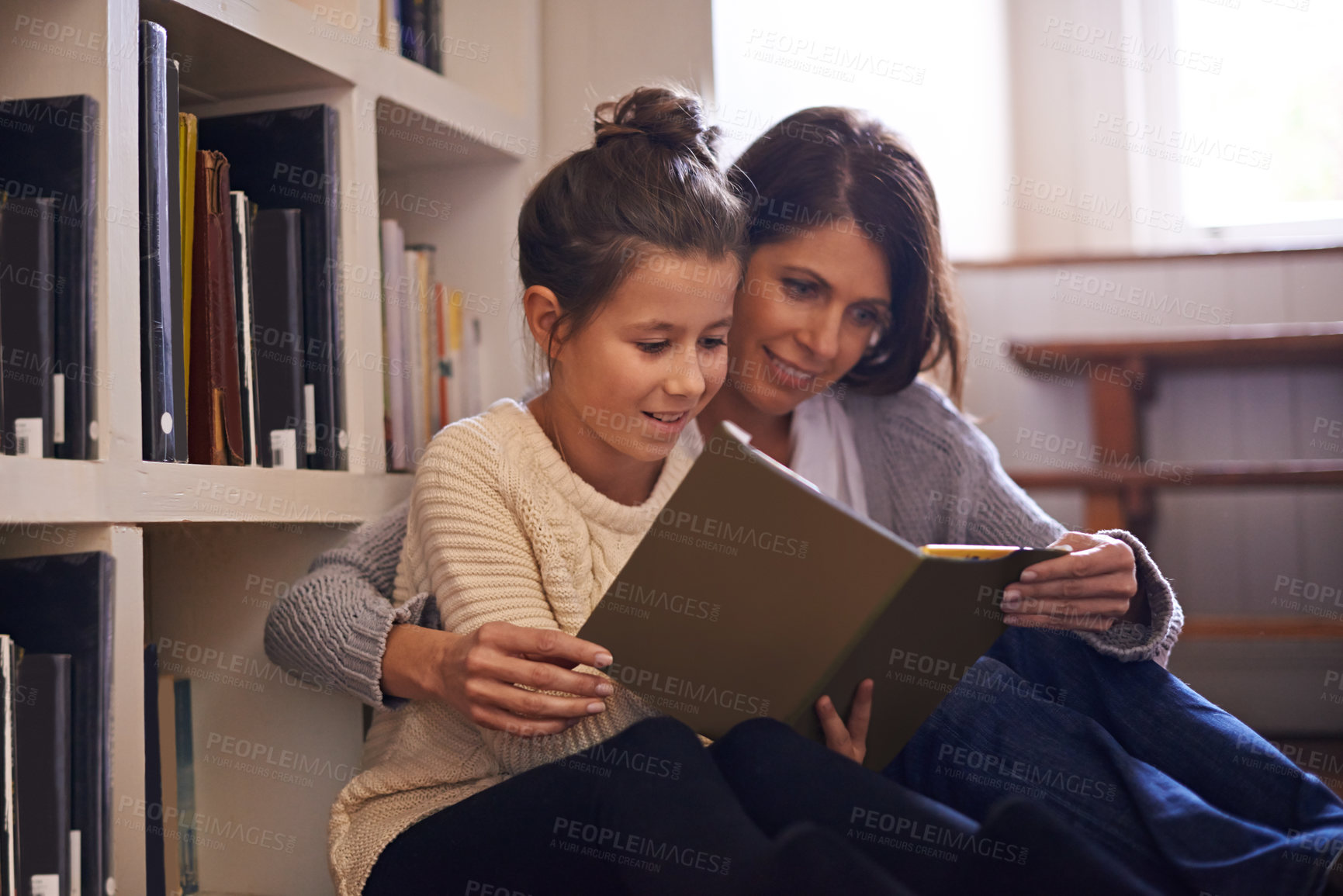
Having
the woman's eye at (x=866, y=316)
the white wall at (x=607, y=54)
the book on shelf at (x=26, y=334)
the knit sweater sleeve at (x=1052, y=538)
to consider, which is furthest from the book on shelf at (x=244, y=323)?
the knit sweater sleeve at (x=1052, y=538)

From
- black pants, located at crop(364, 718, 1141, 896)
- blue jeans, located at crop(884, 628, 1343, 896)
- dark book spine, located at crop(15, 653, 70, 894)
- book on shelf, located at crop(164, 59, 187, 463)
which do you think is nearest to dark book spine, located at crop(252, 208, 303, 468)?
book on shelf, located at crop(164, 59, 187, 463)

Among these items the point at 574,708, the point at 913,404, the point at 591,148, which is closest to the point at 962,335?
the point at 913,404

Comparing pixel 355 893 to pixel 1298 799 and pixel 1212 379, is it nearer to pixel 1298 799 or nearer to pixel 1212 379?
pixel 1298 799

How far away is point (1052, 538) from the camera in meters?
1.20

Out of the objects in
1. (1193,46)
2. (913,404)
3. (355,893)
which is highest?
(1193,46)

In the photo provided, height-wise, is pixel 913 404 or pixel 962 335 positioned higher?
pixel 962 335

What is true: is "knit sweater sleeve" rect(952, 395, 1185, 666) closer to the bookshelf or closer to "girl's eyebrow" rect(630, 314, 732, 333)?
"girl's eyebrow" rect(630, 314, 732, 333)

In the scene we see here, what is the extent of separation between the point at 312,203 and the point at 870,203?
63 centimetres

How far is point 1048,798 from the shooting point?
987mm

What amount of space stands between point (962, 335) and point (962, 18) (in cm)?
106

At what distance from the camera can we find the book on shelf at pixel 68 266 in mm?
902

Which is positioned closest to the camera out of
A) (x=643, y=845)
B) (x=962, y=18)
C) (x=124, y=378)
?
(x=643, y=845)

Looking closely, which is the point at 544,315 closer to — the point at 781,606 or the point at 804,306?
the point at 804,306

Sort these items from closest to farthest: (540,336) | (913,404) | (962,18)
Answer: (540,336) → (913,404) → (962,18)
